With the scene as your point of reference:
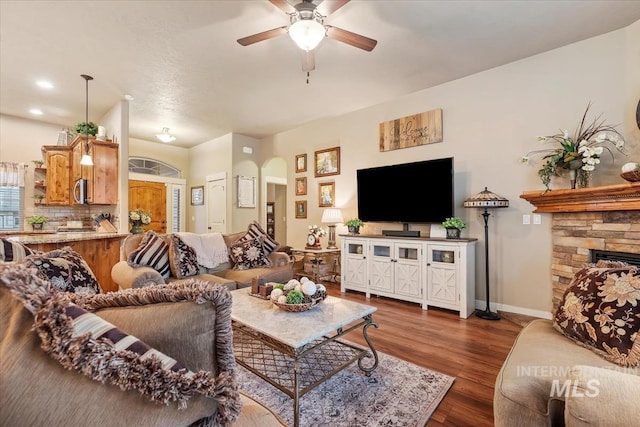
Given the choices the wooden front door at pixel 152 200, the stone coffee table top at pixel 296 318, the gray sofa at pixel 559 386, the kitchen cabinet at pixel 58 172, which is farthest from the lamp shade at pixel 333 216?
the wooden front door at pixel 152 200

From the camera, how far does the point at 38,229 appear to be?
5.12 metres

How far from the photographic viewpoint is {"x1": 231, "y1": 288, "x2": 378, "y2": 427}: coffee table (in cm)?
161

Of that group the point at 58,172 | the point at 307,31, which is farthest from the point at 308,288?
the point at 58,172

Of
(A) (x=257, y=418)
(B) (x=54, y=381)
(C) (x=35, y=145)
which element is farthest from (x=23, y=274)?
(C) (x=35, y=145)

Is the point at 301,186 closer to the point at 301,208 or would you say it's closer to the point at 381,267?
the point at 301,208

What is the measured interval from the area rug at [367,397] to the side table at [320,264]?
2358mm

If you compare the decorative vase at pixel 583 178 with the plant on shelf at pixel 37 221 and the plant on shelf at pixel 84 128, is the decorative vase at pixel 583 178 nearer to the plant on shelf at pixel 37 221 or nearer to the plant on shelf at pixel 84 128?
the plant on shelf at pixel 84 128

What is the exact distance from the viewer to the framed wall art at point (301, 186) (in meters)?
5.59

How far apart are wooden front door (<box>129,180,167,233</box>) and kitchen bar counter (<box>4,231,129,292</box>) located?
3244 mm

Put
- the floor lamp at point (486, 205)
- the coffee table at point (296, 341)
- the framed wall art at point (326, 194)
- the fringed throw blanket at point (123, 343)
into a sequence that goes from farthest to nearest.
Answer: the framed wall art at point (326, 194), the floor lamp at point (486, 205), the coffee table at point (296, 341), the fringed throw blanket at point (123, 343)

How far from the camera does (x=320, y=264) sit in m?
4.53

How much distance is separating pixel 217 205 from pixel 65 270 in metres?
4.96

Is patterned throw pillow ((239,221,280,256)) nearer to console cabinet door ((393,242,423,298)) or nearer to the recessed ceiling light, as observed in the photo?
console cabinet door ((393,242,423,298))

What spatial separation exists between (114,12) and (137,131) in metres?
3.94
